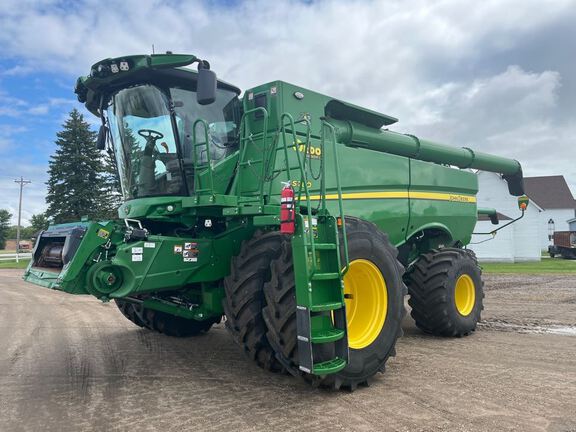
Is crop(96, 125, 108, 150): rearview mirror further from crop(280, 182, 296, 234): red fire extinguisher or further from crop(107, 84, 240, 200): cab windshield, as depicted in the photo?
A: crop(280, 182, 296, 234): red fire extinguisher

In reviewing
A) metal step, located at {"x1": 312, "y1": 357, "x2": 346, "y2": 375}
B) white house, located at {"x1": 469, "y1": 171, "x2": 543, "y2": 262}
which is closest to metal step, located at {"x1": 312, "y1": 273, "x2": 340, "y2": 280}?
metal step, located at {"x1": 312, "y1": 357, "x2": 346, "y2": 375}

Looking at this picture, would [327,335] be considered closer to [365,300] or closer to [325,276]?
[325,276]

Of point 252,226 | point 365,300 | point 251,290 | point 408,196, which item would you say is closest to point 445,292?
point 408,196

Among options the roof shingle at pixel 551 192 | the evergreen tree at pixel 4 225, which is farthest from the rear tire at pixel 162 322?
the evergreen tree at pixel 4 225

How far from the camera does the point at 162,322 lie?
652 centimetres

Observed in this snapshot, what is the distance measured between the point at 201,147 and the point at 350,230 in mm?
1765

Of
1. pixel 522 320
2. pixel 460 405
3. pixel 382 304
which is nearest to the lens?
pixel 460 405

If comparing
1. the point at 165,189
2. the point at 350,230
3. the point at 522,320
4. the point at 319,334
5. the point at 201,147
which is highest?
the point at 201,147

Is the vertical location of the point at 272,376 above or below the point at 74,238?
below

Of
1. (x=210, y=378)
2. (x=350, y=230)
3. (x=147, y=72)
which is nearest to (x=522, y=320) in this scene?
(x=350, y=230)

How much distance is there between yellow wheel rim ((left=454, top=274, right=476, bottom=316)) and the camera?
695 cm

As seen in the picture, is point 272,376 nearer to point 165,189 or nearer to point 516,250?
point 165,189

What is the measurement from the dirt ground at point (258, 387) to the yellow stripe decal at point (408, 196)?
6.15ft

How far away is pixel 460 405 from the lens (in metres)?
3.80
